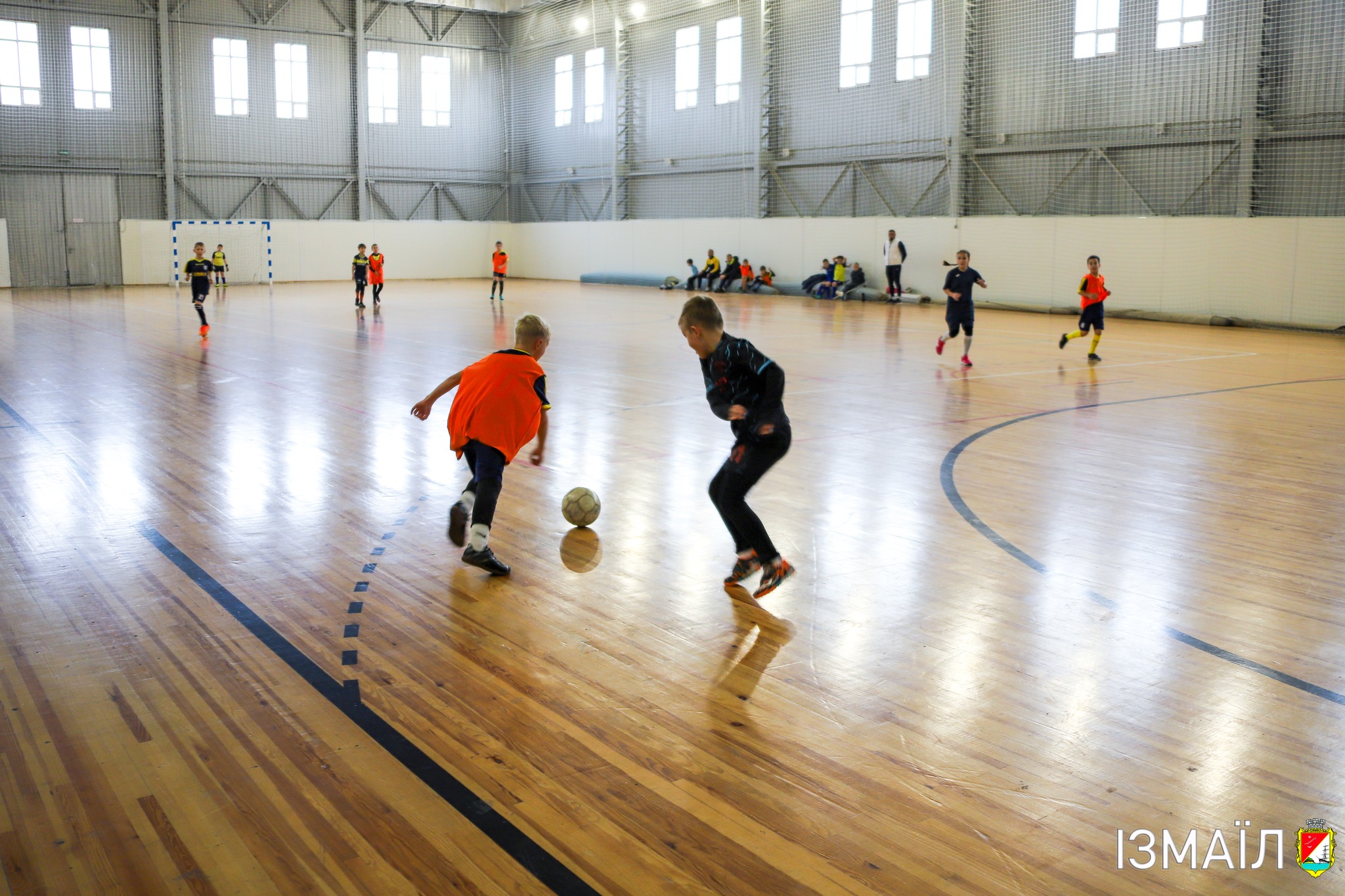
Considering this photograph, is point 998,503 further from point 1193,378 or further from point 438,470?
point 1193,378

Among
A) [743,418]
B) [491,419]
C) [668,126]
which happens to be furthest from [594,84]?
[743,418]

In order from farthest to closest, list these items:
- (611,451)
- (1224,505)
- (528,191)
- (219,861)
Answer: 1. (528,191)
2. (611,451)
3. (1224,505)
4. (219,861)

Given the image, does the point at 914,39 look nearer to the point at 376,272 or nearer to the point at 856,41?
the point at 856,41

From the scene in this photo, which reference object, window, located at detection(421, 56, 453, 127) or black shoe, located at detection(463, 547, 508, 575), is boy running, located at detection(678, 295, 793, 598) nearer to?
black shoe, located at detection(463, 547, 508, 575)

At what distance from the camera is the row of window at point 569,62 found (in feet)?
83.3

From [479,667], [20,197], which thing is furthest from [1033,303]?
[20,197]

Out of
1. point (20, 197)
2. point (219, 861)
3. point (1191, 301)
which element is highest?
point (20, 197)

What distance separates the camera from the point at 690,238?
120 feet

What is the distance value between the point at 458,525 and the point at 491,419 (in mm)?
605

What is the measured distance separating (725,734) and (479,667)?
1.18m

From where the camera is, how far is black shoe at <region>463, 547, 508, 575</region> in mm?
6156

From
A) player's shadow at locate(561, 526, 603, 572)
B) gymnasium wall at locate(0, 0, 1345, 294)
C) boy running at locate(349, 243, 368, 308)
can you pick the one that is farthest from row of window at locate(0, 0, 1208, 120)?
player's shadow at locate(561, 526, 603, 572)

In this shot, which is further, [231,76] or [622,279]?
[622,279]

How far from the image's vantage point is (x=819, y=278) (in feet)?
105
